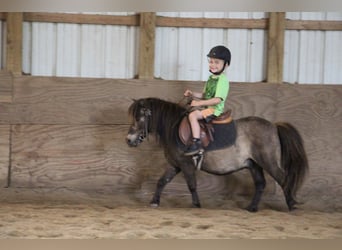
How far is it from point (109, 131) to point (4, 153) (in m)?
1.04

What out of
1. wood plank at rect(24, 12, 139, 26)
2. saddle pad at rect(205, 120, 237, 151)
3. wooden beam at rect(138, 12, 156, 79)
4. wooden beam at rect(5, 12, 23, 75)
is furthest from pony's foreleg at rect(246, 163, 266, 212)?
wooden beam at rect(5, 12, 23, 75)

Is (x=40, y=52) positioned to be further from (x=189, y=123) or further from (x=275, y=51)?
(x=275, y=51)

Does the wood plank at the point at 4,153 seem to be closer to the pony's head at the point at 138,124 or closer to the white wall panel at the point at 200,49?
the pony's head at the point at 138,124

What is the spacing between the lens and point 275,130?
4.32 meters

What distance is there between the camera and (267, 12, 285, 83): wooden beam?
4906mm

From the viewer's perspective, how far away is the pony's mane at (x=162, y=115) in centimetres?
425

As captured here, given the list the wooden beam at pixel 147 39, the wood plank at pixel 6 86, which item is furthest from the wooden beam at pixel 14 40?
the wooden beam at pixel 147 39

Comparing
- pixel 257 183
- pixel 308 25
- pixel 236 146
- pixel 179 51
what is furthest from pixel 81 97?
pixel 308 25

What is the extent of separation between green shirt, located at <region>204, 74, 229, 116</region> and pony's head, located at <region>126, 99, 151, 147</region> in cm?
55

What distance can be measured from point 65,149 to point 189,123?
1435 mm

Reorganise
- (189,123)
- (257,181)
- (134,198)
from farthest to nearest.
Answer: (134,198) < (257,181) < (189,123)

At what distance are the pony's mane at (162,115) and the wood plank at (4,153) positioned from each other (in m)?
1.39

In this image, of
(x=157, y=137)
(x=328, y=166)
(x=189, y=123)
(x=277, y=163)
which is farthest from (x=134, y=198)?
(x=328, y=166)

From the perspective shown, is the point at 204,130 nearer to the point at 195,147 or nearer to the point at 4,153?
the point at 195,147
